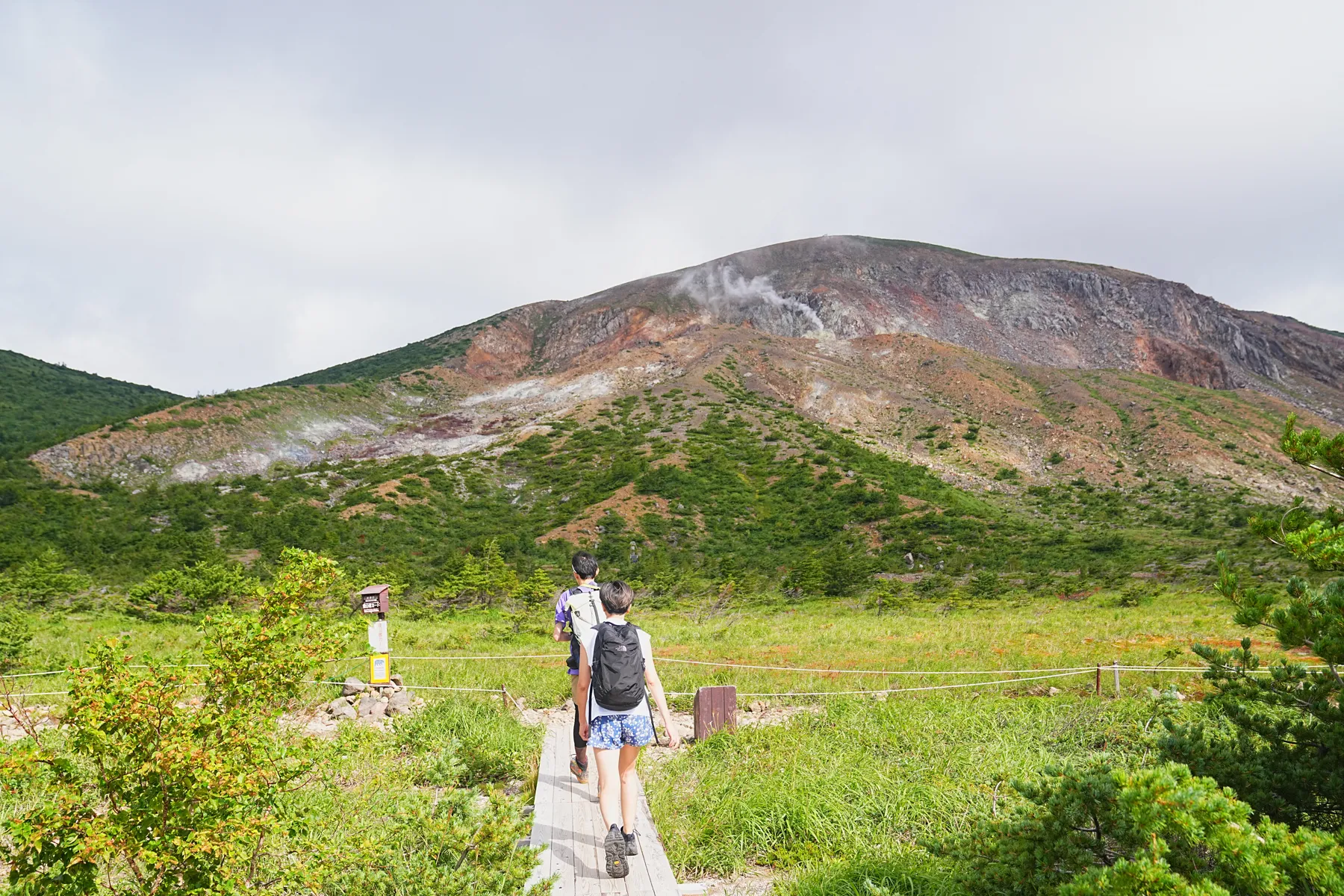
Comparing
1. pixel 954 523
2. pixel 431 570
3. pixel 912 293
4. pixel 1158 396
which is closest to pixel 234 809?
pixel 431 570

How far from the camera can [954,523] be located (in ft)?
108

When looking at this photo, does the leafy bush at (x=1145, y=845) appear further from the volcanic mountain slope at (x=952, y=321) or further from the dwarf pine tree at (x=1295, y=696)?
the volcanic mountain slope at (x=952, y=321)

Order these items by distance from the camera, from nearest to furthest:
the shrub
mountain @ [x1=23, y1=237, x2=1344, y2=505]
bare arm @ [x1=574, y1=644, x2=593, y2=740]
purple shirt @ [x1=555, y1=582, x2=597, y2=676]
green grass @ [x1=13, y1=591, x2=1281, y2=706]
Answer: bare arm @ [x1=574, y1=644, x2=593, y2=740]
purple shirt @ [x1=555, y1=582, x2=597, y2=676]
green grass @ [x1=13, y1=591, x2=1281, y2=706]
the shrub
mountain @ [x1=23, y1=237, x2=1344, y2=505]

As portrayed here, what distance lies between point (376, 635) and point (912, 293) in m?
81.8

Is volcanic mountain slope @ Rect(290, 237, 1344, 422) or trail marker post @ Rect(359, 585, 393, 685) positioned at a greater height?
volcanic mountain slope @ Rect(290, 237, 1344, 422)

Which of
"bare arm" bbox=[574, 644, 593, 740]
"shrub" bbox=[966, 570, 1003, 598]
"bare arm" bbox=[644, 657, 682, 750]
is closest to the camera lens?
"bare arm" bbox=[644, 657, 682, 750]

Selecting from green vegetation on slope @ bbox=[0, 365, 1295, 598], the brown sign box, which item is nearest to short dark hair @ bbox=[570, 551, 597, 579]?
the brown sign box

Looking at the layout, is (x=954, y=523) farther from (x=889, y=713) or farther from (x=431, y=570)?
(x=889, y=713)

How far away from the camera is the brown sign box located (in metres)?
9.55

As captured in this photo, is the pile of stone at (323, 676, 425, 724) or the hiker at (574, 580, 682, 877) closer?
the hiker at (574, 580, 682, 877)

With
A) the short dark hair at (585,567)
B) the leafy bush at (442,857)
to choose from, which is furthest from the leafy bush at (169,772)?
the short dark hair at (585,567)

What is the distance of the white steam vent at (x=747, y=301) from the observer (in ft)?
252

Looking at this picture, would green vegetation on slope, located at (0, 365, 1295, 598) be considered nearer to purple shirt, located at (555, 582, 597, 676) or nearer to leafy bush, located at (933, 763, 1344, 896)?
purple shirt, located at (555, 582, 597, 676)

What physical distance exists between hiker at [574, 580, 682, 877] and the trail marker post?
5.86 metres
